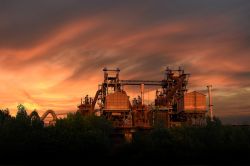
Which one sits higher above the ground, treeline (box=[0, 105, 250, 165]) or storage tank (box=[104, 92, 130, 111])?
storage tank (box=[104, 92, 130, 111])

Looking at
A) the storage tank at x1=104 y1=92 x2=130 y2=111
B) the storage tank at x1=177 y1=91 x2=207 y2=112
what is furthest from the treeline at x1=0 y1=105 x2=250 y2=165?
the storage tank at x1=177 y1=91 x2=207 y2=112

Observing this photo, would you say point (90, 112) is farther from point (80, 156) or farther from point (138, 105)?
point (80, 156)

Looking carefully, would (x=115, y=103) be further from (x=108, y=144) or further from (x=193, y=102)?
(x=193, y=102)

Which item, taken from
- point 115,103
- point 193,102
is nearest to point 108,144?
point 115,103

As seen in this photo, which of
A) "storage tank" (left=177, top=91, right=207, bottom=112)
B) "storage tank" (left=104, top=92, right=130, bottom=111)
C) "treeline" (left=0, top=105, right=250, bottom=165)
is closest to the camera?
"treeline" (left=0, top=105, right=250, bottom=165)

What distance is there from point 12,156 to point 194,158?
Result: 29570mm

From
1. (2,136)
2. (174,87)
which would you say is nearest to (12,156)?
(2,136)

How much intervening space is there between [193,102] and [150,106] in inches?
392

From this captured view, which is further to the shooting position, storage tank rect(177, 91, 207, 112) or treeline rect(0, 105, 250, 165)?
storage tank rect(177, 91, 207, 112)

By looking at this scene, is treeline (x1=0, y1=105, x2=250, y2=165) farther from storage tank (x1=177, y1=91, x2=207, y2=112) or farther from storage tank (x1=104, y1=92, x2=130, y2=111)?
storage tank (x1=177, y1=91, x2=207, y2=112)

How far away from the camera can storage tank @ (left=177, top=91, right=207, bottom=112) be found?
10481 centimetres

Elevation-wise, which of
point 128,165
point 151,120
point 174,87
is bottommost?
point 128,165

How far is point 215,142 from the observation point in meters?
85.3

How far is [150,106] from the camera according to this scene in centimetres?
10750
